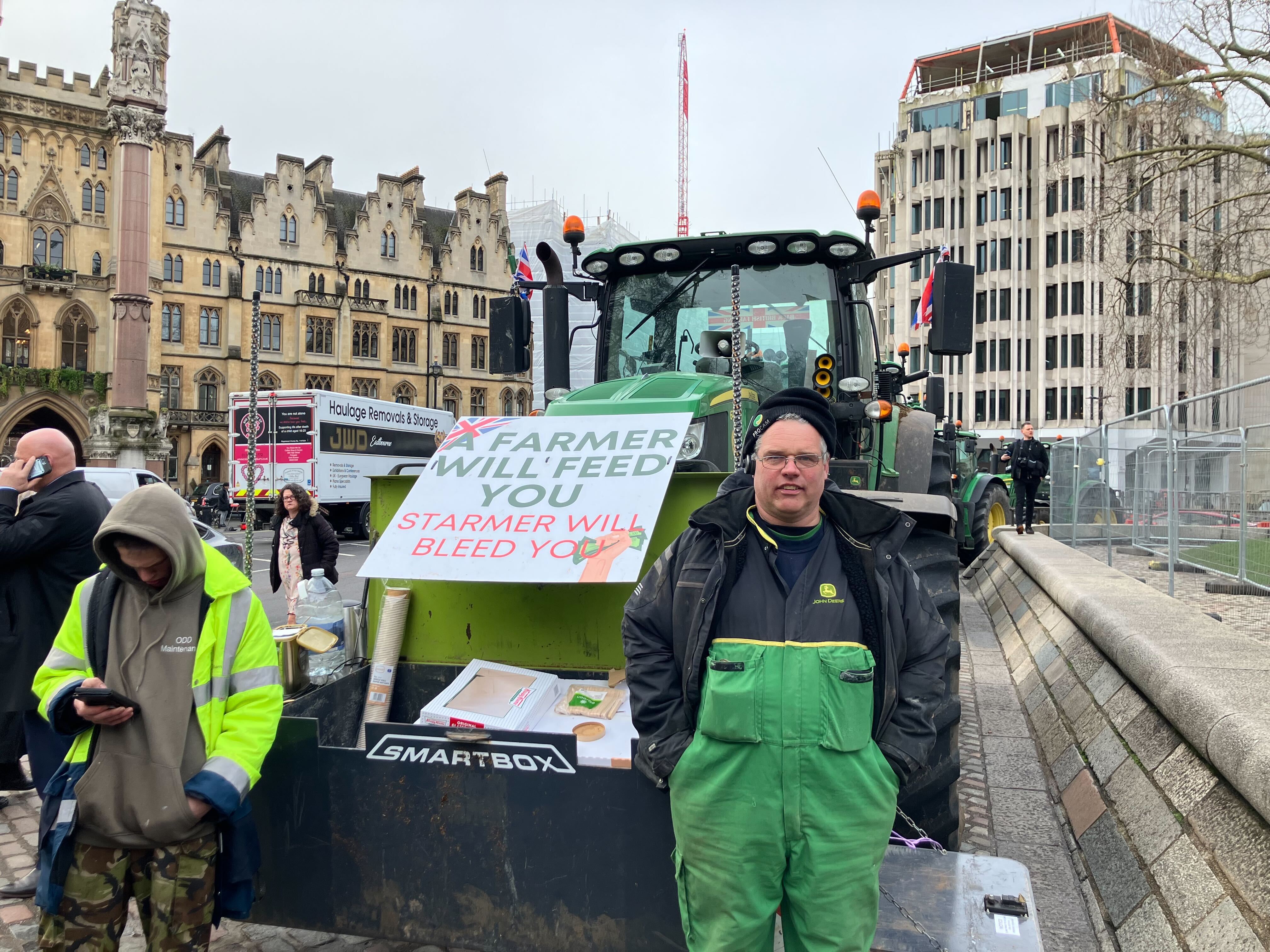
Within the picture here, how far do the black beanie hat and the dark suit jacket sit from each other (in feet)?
10.6

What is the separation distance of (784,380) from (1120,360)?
15.3m

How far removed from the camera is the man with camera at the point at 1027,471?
14812 millimetres

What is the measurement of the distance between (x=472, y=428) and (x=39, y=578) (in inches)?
80.5

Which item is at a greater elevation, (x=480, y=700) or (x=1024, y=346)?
(x=1024, y=346)

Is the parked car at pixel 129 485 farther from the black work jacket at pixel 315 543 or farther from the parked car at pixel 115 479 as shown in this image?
→ the black work jacket at pixel 315 543

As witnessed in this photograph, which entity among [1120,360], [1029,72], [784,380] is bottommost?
[784,380]

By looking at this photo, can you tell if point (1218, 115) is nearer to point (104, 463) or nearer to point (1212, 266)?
point (1212, 266)

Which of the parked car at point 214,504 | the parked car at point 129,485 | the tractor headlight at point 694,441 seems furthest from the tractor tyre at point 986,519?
the parked car at point 214,504

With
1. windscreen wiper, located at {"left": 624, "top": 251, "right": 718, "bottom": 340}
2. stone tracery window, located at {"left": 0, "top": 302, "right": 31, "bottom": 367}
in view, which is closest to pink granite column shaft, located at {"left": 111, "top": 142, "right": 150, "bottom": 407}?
stone tracery window, located at {"left": 0, "top": 302, "right": 31, "bottom": 367}

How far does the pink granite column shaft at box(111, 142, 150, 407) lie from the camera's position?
121 ft

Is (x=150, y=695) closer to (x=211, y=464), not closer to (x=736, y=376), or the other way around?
(x=736, y=376)

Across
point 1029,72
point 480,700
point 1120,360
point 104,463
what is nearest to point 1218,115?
point 1120,360

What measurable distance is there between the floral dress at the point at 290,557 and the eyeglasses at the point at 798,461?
8142 mm

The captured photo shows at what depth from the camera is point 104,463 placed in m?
42.5
